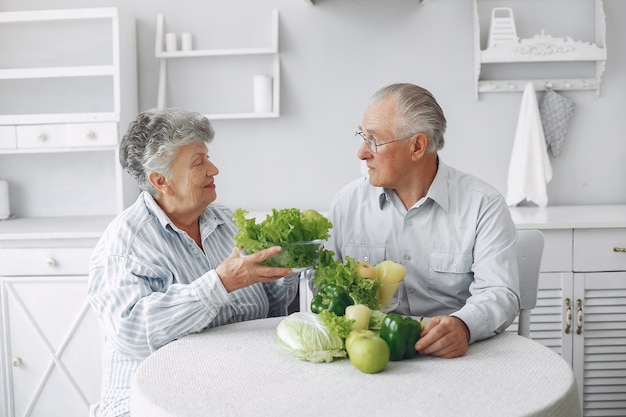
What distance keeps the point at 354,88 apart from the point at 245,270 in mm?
2070

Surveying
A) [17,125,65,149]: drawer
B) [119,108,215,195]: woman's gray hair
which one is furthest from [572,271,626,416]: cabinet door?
[17,125,65,149]: drawer

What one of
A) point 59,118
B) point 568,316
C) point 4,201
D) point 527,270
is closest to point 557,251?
point 568,316

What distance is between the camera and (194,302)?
1.78 m

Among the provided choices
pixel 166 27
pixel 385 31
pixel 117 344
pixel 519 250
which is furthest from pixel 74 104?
pixel 519 250

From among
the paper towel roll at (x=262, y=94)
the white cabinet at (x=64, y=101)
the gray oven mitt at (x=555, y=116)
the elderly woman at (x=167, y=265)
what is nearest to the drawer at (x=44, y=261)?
the white cabinet at (x=64, y=101)

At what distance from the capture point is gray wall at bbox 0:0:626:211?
3582 mm

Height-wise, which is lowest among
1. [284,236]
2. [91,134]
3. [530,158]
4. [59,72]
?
[284,236]

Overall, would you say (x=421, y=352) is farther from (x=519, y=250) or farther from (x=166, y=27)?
(x=166, y=27)

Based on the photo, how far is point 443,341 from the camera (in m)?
1.63

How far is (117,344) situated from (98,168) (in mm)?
2095

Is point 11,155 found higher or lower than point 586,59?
lower

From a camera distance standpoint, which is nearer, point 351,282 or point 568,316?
point 351,282

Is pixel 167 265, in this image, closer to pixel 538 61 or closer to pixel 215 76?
pixel 215 76

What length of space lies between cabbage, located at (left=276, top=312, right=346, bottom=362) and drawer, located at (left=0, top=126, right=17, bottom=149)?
229 cm
